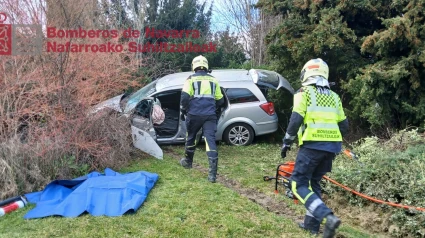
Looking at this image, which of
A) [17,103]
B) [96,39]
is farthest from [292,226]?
[96,39]

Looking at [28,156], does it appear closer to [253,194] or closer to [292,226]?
[253,194]

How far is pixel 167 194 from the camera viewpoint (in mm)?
4793

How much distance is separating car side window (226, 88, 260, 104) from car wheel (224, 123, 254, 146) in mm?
577

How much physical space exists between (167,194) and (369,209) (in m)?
2.69

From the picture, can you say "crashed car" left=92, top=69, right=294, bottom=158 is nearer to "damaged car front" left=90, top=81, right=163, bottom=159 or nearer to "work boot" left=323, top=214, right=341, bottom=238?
"damaged car front" left=90, top=81, right=163, bottom=159

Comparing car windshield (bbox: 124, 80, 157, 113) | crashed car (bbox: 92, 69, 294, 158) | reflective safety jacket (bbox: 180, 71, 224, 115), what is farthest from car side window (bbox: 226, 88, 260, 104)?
reflective safety jacket (bbox: 180, 71, 224, 115)

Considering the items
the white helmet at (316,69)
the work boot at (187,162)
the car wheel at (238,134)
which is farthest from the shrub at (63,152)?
the white helmet at (316,69)

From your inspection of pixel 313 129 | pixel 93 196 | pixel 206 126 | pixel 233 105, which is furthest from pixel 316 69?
pixel 233 105

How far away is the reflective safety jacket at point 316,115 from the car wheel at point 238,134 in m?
4.50

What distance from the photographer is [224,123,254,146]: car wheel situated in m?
8.25

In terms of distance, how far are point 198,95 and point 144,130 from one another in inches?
76.4

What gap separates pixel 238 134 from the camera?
27.3 ft

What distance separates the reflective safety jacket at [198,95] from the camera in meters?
5.69

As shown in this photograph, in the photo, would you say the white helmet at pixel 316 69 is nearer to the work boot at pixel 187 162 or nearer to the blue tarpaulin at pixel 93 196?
the blue tarpaulin at pixel 93 196
